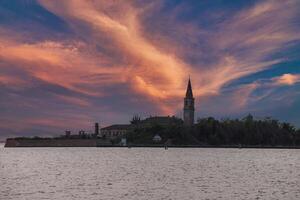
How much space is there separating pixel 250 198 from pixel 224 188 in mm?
8595

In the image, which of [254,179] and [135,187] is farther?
[254,179]

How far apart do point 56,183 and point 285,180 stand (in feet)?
104

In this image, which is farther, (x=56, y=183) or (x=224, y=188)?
(x=56, y=183)

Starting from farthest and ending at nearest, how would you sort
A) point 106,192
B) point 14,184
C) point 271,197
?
point 14,184
point 106,192
point 271,197

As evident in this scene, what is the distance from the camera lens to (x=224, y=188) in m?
60.2

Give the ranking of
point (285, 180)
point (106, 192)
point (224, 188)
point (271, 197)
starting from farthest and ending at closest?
point (285, 180)
point (224, 188)
point (106, 192)
point (271, 197)

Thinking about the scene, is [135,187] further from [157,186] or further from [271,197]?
[271,197]

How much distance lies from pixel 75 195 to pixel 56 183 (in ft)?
45.2

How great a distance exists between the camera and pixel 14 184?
65000 millimetres

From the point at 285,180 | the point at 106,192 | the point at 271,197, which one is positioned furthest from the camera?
the point at 285,180

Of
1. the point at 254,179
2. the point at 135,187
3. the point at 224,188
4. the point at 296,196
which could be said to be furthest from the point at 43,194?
the point at 254,179

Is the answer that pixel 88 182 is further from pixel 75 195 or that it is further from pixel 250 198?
pixel 250 198

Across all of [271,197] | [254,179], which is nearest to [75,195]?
[271,197]

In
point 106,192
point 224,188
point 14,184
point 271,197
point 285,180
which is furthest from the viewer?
point 285,180
